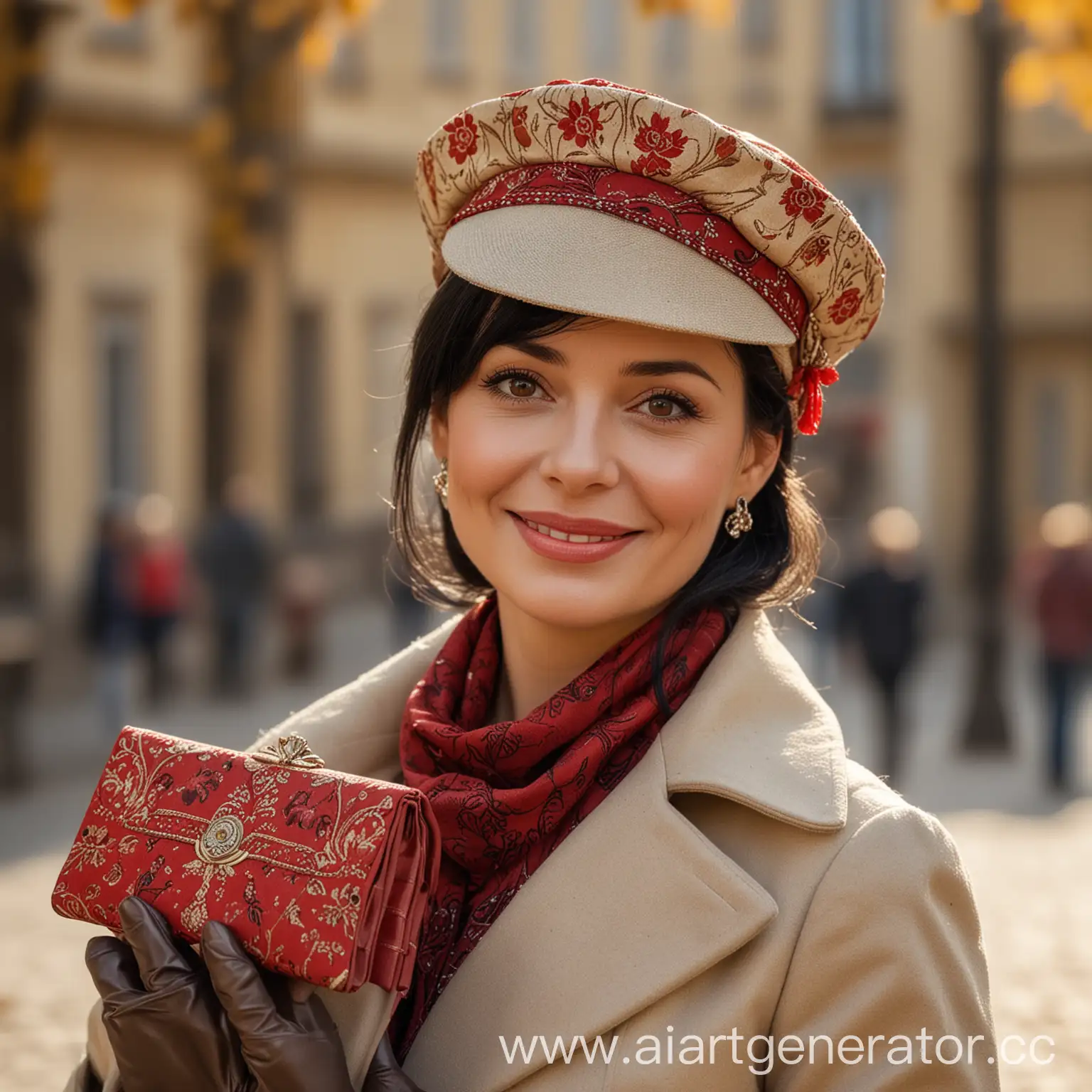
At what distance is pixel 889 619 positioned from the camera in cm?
1164

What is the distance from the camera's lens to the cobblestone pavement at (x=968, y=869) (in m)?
6.20

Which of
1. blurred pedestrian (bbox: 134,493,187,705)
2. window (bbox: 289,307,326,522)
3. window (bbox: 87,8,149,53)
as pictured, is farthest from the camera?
window (bbox: 289,307,326,522)

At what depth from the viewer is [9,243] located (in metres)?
15.5

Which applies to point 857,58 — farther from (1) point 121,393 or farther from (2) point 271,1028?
(2) point 271,1028

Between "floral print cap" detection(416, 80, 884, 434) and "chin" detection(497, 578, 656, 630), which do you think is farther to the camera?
"chin" detection(497, 578, 656, 630)

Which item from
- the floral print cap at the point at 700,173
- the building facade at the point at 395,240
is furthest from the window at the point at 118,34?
the floral print cap at the point at 700,173

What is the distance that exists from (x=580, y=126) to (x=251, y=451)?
1872 cm

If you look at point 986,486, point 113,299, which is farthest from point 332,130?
point 986,486

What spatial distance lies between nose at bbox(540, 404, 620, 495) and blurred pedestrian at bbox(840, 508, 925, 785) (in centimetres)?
932

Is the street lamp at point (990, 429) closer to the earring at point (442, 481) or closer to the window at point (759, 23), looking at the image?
the earring at point (442, 481)

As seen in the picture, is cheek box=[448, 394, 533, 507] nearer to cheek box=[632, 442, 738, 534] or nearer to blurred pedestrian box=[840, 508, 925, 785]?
cheek box=[632, 442, 738, 534]

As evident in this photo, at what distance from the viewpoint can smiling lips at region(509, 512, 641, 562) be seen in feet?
8.22

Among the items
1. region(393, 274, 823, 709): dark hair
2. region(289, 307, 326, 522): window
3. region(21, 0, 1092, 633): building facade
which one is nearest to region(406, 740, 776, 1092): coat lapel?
region(393, 274, 823, 709): dark hair

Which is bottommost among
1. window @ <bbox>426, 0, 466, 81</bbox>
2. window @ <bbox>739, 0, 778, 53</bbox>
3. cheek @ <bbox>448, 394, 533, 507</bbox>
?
cheek @ <bbox>448, 394, 533, 507</bbox>
